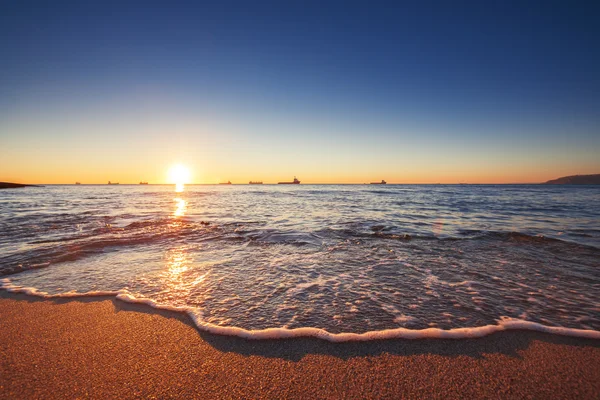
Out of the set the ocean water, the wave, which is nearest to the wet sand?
the wave

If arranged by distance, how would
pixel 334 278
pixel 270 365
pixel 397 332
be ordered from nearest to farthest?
pixel 270 365
pixel 397 332
pixel 334 278

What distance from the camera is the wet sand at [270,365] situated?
234 cm

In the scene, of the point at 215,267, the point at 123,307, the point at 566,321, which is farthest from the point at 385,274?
the point at 123,307

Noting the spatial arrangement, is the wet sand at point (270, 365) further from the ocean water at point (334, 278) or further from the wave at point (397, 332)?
the ocean water at point (334, 278)

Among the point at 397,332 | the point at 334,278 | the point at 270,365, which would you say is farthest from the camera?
the point at 334,278

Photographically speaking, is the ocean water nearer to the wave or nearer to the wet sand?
the wave

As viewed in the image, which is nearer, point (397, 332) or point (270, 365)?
point (270, 365)

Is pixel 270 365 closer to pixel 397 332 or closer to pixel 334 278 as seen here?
pixel 397 332

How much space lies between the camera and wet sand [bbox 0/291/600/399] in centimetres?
234

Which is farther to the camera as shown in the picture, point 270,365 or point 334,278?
point 334,278

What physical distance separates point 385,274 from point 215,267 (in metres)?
3.94

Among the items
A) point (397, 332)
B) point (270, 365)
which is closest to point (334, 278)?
point (397, 332)

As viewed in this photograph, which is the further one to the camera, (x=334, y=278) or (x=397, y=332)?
(x=334, y=278)

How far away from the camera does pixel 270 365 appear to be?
2697mm
